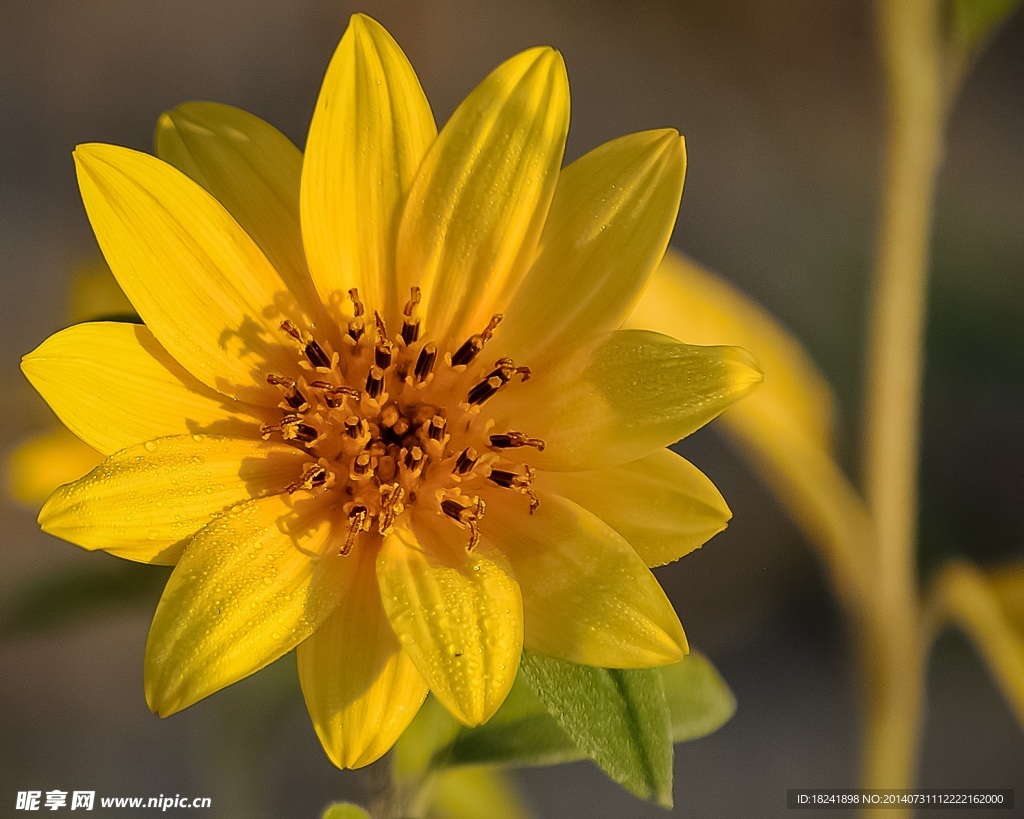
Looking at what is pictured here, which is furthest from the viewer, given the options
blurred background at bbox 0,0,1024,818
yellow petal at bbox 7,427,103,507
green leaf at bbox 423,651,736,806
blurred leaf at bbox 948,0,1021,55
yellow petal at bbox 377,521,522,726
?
blurred background at bbox 0,0,1024,818

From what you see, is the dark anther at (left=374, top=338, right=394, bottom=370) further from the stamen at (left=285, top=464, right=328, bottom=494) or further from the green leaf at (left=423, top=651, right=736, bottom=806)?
the green leaf at (left=423, top=651, right=736, bottom=806)

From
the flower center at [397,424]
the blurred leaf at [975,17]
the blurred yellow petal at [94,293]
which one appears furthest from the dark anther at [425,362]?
the blurred leaf at [975,17]

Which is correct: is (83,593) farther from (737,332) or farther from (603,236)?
(737,332)

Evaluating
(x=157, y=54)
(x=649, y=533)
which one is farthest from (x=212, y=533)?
(x=157, y=54)

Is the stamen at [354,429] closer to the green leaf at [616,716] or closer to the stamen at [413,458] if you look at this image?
the stamen at [413,458]

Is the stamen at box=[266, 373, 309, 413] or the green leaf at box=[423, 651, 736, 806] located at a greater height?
the stamen at box=[266, 373, 309, 413]

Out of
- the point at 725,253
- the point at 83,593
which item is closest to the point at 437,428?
the point at 83,593

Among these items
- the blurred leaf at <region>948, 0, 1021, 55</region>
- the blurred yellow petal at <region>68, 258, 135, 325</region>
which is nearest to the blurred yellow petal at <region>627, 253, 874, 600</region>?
the blurred leaf at <region>948, 0, 1021, 55</region>
